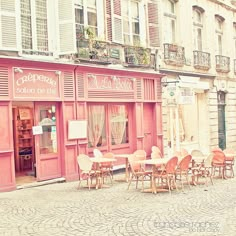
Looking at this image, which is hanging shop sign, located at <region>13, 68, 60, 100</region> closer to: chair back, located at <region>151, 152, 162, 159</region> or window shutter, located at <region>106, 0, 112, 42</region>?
window shutter, located at <region>106, 0, 112, 42</region>

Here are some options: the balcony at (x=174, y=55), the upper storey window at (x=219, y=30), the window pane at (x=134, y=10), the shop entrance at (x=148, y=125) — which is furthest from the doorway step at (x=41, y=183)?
the upper storey window at (x=219, y=30)

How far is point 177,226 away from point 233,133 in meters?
15.7

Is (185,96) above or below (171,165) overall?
above

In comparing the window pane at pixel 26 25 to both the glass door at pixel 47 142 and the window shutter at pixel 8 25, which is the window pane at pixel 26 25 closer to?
the window shutter at pixel 8 25

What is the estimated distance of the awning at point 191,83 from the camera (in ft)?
55.4

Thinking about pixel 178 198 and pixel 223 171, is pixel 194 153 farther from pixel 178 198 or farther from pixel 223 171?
pixel 178 198

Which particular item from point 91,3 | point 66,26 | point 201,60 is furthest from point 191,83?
point 66,26

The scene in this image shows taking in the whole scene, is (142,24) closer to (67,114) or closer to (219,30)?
(67,114)

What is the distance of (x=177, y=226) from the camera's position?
6.98 metres

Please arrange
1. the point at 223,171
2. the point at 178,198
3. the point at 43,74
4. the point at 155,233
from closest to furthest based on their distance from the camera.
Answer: the point at 155,233, the point at 178,198, the point at 43,74, the point at 223,171

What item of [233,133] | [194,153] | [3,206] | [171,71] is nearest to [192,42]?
[171,71]

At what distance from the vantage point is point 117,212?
8.09 meters

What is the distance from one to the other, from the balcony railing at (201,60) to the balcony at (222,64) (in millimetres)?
1018

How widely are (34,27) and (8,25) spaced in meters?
0.95
